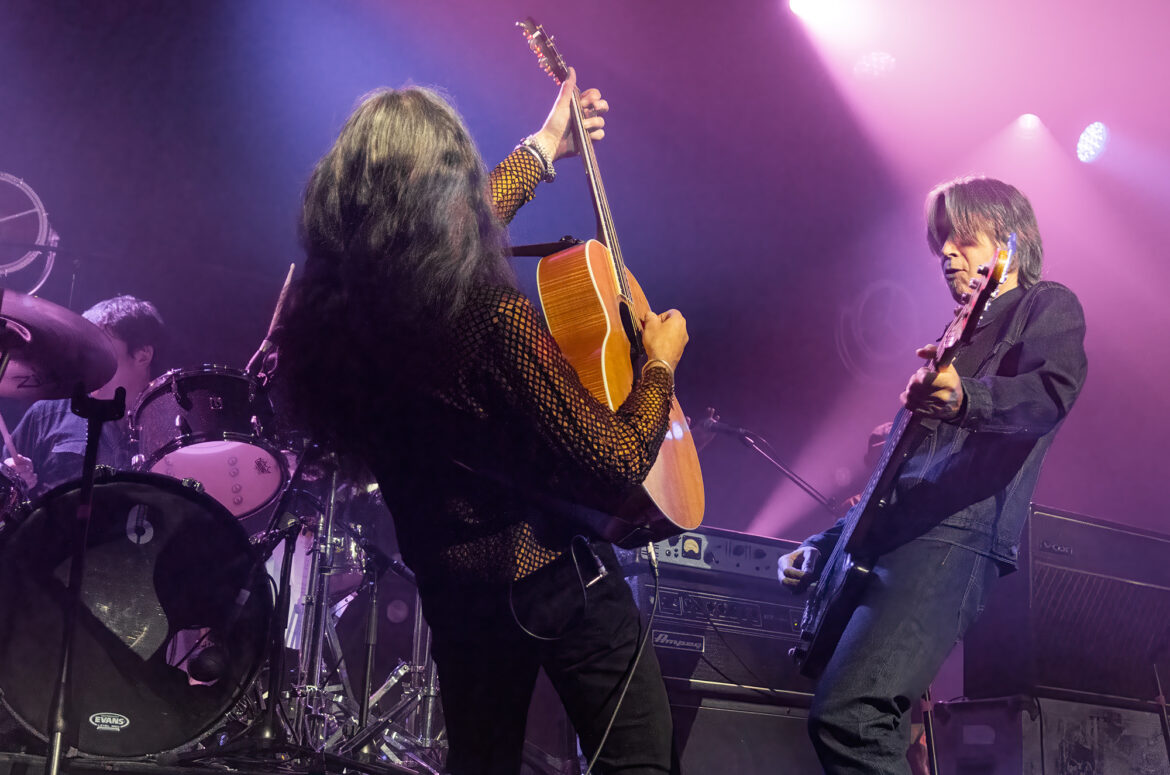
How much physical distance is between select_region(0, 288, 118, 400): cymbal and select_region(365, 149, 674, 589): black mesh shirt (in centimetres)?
218

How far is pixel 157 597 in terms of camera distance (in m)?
3.71

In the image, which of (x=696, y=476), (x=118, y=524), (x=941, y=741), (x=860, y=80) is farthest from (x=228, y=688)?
(x=860, y=80)

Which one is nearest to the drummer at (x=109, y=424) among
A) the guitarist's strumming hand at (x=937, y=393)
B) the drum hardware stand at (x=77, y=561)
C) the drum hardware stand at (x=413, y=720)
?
the drum hardware stand at (x=413, y=720)

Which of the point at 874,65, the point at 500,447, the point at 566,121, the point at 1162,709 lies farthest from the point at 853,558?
the point at 874,65

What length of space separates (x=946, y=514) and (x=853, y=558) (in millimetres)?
297

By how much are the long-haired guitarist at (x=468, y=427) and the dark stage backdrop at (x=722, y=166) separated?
5.16m

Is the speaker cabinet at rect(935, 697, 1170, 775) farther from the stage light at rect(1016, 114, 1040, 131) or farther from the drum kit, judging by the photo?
the stage light at rect(1016, 114, 1040, 131)

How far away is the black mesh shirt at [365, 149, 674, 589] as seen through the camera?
66.3 inches

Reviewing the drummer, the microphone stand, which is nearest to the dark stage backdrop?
the drummer

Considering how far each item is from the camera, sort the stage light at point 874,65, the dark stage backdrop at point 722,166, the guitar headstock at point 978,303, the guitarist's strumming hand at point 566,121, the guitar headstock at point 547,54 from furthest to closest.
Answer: the stage light at point 874,65 < the dark stage backdrop at point 722,166 < the guitar headstock at point 547,54 < the guitarist's strumming hand at point 566,121 < the guitar headstock at point 978,303

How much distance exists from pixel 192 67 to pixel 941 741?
20.8 ft

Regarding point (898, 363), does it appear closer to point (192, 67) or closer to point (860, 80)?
point (860, 80)

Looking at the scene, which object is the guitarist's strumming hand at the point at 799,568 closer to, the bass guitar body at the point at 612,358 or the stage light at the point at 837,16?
the bass guitar body at the point at 612,358

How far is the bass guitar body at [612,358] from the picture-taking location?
201 centimetres
